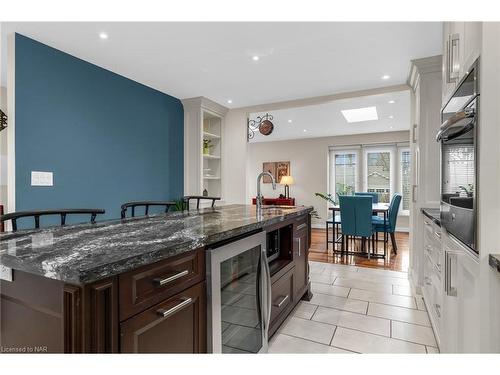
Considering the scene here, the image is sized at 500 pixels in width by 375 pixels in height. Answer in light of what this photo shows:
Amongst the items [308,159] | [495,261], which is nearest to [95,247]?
[495,261]

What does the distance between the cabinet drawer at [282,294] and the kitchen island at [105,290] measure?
83 centimetres

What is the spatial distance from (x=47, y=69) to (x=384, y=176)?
703 centimetres

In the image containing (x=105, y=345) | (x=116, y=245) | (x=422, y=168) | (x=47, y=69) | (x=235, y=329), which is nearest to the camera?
(x=105, y=345)

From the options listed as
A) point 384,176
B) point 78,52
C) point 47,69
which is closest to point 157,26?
point 78,52

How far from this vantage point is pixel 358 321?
2295 mm

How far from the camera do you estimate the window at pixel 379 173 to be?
7.04 m

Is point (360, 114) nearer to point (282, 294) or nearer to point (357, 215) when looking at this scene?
point (357, 215)

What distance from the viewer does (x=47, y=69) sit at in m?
2.63

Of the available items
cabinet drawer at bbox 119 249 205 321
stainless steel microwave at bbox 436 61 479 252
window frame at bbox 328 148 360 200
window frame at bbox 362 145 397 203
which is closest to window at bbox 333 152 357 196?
window frame at bbox 328 148 360 200

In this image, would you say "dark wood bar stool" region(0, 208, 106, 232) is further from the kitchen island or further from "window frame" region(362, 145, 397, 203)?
"window frame" region(362, 145, 397, 203)

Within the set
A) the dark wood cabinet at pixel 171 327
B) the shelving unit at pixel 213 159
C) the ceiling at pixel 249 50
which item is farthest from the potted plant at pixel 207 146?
the dark wood cabinet at pixel 171 327

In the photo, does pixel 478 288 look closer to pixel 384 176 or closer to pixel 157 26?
pixel 157 26

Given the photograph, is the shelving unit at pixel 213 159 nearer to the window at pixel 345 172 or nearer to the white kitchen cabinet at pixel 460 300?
the white kitchen cabinet at pixel 460 300

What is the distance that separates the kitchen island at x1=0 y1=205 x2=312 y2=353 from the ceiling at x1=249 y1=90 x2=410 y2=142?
3.68 meters
